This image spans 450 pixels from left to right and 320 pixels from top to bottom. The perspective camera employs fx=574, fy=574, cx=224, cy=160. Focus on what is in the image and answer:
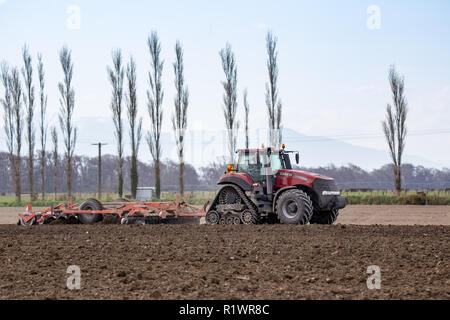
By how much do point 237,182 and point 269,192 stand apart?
0.92 m

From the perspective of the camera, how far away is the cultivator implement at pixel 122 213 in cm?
1695

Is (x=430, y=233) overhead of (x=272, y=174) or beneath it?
beneath

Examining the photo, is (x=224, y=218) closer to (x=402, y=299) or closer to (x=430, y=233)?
(x=430, y=233)

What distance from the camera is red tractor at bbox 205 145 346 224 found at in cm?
1523

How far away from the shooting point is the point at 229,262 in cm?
973

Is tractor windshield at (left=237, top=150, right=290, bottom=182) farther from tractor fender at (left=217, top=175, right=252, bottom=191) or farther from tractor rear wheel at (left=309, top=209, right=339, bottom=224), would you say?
tractor rear wheel at (left=309, top=209, right=339, bottom=224)

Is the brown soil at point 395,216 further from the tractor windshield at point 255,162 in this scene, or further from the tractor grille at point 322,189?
the tractor windshield at point 255,162

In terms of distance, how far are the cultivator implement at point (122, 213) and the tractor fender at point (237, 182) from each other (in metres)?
1.39

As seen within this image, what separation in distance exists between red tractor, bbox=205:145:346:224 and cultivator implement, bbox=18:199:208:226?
1.15 metres

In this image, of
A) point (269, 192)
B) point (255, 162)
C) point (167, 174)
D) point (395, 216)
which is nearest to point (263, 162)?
point (255, 162)

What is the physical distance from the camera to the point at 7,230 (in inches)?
643
